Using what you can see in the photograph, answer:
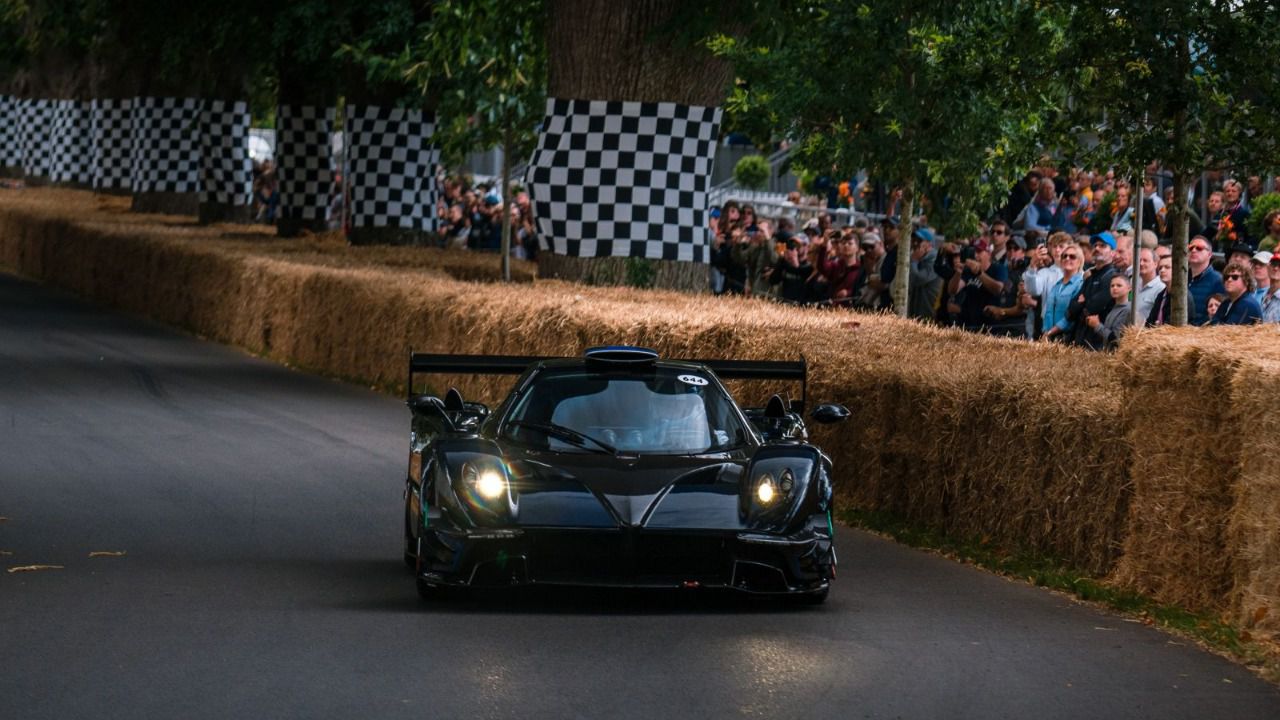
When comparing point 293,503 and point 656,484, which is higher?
point 656,484

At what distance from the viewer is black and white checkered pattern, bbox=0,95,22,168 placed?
64688 millimetres

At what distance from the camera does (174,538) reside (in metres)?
11.3

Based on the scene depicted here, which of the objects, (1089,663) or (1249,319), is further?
(1249,319)

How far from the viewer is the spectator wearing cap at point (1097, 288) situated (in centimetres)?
1620

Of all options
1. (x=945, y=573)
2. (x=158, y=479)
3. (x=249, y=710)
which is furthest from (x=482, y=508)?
(x=158, y=479)

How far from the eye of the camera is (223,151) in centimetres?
3912

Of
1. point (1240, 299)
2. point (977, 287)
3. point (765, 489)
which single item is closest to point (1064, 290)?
point (977, 287)

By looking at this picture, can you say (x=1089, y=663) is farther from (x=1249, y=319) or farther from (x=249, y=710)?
(x=1249, y=319)

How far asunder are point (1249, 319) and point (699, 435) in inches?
241

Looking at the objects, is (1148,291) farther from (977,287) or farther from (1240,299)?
(977,287)

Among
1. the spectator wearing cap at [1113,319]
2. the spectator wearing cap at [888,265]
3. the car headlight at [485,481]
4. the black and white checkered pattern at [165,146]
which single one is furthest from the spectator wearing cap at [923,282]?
the black and white checkered pattern at [165,146]

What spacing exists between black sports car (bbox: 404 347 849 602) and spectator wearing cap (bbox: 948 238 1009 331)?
8800 millimetres

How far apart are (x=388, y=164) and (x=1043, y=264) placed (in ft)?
42.0

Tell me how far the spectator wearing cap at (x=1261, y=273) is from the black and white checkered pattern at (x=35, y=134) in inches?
2010
